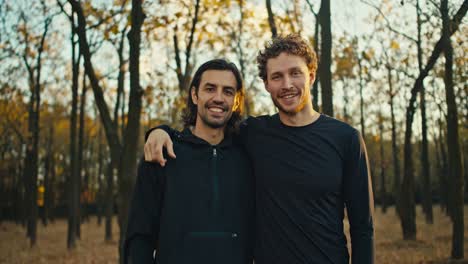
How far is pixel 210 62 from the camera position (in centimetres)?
341

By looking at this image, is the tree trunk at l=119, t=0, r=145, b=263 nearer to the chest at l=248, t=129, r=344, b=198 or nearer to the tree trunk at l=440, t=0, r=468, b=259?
the chest at l=248, t=129, r=344, b=198

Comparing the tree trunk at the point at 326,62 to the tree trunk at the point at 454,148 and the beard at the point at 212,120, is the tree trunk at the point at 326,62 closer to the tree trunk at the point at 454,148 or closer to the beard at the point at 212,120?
the tree trunk at the point at 454,148

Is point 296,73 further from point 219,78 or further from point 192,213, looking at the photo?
point 192,213

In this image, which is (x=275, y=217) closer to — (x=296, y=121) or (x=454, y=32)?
(x=296, y=121)

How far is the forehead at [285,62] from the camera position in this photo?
321 cm

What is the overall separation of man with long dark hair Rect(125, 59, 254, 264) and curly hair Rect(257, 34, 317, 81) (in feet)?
1.51

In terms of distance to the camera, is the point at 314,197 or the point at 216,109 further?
the point at 216,109

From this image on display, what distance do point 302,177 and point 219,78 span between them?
1.01 m

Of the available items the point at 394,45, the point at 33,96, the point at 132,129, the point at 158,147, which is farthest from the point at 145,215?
the point at 33,96

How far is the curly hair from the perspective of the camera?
10.6 feet

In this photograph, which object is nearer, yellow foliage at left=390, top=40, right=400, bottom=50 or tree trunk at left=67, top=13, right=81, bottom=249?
tree trunk at left=67, top=13, right=81, bottom=249

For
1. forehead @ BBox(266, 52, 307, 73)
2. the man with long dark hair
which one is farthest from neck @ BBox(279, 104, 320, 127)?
the man with long dark hair

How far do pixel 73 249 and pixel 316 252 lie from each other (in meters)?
15.4

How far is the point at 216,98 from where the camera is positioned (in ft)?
10.6
